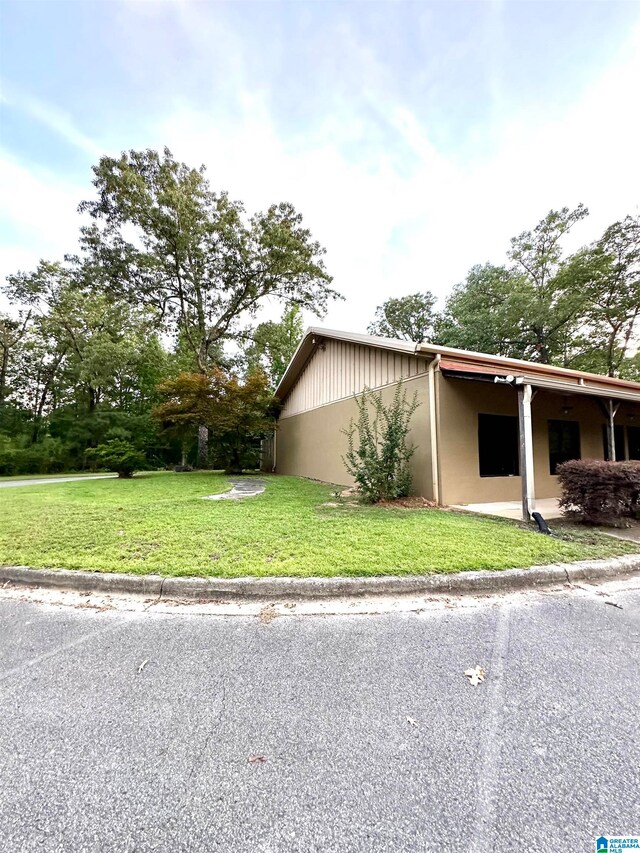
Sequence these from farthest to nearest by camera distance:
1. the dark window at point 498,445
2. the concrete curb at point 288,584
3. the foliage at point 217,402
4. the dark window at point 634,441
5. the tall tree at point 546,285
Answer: the tall tree at point 546,285, the foliage at point 217,402, the dark window at point 634,441, the dark window at point 498,445, the concrete curb at point 288,584

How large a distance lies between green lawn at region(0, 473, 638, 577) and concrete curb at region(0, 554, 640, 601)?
119 mm

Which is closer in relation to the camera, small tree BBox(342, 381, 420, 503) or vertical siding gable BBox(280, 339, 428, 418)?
small tree BBox(342, 381, 420, 503)

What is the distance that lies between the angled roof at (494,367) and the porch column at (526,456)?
284 mm

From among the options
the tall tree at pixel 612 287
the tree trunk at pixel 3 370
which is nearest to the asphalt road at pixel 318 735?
the tall tree at pixel 612 287

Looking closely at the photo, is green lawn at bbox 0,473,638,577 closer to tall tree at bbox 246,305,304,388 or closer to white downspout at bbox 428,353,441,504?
white downspout at bbox 428,353,441,504

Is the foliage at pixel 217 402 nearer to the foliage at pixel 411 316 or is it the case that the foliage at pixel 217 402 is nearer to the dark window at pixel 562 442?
the dark window at pixel 562 442

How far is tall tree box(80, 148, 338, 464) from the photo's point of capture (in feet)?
53.0

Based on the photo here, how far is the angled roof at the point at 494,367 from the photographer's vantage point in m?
6.12

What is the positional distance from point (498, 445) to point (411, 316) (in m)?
22.9

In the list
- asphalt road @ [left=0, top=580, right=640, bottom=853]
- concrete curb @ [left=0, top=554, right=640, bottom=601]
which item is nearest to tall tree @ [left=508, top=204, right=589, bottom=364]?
concrete curb @ [left=0, top=554, right=640, bottom=601]

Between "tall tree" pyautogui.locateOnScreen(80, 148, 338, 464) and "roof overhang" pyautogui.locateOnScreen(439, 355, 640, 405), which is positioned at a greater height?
"tall tree" pyautogui.locateOnScreen(80, 148, 338, 464)

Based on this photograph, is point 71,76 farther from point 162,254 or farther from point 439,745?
point 439,745

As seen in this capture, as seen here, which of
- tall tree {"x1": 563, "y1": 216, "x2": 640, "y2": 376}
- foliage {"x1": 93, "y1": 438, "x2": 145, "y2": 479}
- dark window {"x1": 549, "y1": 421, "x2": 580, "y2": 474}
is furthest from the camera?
tall tree {"x1": 563, "y1": 216, "x2": 640, "y2": 376}

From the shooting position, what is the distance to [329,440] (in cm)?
1116
